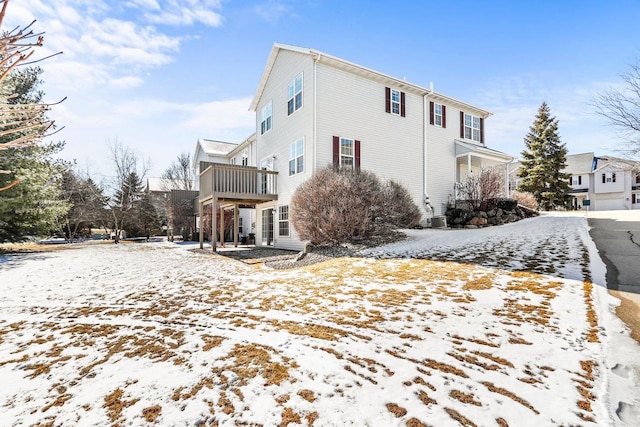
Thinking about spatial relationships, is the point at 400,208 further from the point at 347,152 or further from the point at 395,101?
the point at 395,101

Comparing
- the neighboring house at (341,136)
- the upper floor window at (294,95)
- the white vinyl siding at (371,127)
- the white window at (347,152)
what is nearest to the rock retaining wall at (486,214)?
the neighboring house at (341,136)

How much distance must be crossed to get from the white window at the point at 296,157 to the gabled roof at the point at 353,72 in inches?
133

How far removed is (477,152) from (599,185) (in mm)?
29086

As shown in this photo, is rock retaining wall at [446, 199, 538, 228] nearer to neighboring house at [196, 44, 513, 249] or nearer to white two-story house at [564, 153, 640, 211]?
neighboring house at [196, 44, 513, 249]

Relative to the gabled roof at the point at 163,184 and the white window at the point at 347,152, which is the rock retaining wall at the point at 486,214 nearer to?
the white window at the point at 347,152

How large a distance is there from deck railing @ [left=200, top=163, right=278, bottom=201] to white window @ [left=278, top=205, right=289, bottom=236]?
2.38 feet

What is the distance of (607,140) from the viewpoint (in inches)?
489

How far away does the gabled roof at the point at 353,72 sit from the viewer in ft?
40.6

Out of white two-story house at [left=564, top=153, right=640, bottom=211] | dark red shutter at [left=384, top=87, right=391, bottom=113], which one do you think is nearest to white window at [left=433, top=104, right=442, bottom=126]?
dark red shutter at [left=384, top=87, right=391, bottom=113]

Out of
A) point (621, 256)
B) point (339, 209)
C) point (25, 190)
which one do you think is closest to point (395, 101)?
point (339, 209)

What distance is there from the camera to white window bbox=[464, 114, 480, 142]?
17609 millimetres

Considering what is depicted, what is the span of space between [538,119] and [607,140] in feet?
62.5

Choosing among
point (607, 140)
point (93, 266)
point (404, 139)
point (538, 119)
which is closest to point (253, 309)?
point (93, 266)

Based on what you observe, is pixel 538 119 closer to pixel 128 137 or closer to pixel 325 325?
pixel 325 325
